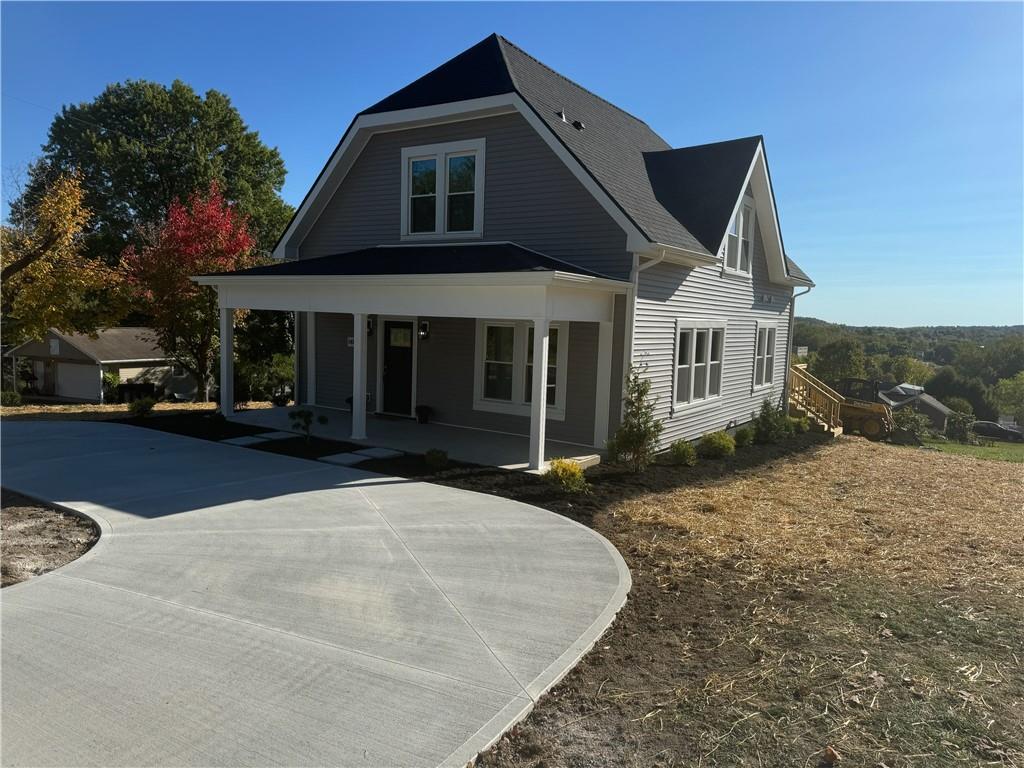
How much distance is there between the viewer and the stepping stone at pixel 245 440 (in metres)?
12.0

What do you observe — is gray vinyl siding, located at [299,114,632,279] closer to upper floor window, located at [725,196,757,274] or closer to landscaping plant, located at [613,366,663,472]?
landscaping plant, located at [613,366,663,472]

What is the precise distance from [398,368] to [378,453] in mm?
4033

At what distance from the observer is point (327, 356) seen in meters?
16.2

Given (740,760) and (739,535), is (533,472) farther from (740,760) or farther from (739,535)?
(740,760)

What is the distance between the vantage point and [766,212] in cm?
1656

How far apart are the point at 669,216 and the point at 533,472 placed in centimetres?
638

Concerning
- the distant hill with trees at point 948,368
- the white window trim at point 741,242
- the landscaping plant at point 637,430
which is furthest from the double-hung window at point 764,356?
the distant hill with trees at point 948,368

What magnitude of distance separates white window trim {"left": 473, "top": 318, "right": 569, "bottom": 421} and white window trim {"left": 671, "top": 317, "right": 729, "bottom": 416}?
7.82ft

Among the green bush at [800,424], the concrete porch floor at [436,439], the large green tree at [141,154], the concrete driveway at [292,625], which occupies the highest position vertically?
the large green tree at [141,154]

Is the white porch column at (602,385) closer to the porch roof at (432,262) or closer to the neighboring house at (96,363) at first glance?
the porch roof at (432,262)

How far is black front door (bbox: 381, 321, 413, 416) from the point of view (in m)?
14.9

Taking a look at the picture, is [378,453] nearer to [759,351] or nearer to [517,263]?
[517,263]

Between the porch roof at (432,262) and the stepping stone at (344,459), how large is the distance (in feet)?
10.3

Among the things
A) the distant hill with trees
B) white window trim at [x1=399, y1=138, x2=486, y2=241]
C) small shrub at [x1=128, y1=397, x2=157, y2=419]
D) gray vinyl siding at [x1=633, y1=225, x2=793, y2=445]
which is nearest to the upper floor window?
gray vinyl siding at [x1=633, y1=225, x2=793, y2=445]
